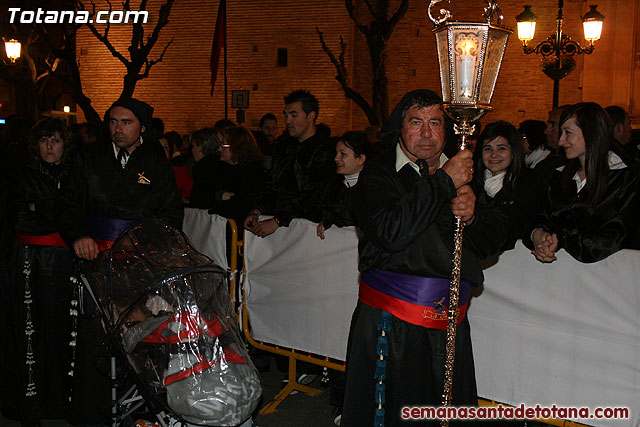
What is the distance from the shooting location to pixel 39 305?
550 cm

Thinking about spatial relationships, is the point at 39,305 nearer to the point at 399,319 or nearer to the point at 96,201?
the point at 96,201

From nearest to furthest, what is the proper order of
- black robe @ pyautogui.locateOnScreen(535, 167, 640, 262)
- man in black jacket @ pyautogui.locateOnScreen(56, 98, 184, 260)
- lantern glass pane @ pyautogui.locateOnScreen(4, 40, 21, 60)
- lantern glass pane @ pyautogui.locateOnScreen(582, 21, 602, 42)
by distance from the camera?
black robe @ pyautogui.locateOnScreen(535, 167, 640, 262), man in black jacket @ pyautogui.locateOnScreen(56, 98, 184, 260), lantern glass pane @ pyautogui.locateOnScreen(582, 21, 602, 42), lantern glass pane @ pyautogui.locateOnScreen(4, 40, 21, 60)

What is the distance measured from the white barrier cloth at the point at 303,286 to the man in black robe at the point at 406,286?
1840 millimetres

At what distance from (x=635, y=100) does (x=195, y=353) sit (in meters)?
21.7

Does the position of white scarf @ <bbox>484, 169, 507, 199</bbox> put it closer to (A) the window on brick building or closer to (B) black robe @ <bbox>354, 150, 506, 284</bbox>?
(B) black robe @ <bbox>354, 150, 506, 284</bbox>

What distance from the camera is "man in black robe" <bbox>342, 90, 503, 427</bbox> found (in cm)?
343

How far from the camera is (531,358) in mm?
4660

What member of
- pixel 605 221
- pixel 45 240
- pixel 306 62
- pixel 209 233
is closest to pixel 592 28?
pixel 209 233

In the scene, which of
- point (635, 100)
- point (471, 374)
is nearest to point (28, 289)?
point (471, 374)

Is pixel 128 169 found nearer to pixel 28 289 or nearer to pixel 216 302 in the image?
pixel 28 289

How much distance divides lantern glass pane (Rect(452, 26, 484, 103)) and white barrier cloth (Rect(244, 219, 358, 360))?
2875mm

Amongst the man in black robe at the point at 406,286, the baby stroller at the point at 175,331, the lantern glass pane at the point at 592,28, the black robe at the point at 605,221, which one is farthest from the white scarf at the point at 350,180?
the lantern glass pane at the point at 592,28

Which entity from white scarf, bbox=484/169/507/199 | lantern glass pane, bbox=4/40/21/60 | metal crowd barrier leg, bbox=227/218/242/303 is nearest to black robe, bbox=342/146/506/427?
white scarf, bbox=484/169/507/199

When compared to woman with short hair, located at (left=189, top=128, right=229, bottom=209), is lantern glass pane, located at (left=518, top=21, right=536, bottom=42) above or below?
above
